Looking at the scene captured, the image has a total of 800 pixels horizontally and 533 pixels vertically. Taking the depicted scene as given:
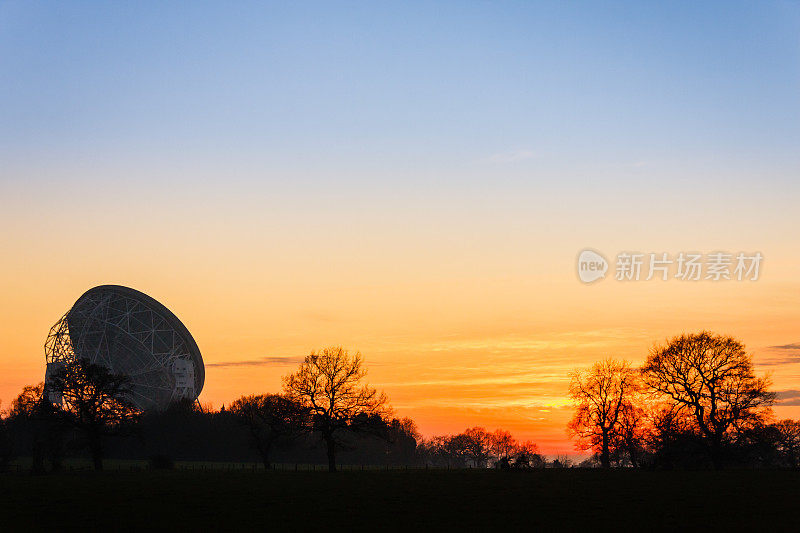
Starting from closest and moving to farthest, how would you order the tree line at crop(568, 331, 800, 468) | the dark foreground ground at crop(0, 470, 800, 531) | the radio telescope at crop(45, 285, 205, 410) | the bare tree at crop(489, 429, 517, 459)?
the dark foreground ground at crop(0, 470, 800, 531)
the tree line at crop(568, 331, 800, 468)
the radio telescope at crop(45, 285, 205, 410)
the bare tree at crop(489, 429, 517, 459)

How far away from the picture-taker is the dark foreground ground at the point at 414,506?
1136 inches

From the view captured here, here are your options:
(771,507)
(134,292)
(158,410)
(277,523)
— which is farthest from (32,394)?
(771,507)

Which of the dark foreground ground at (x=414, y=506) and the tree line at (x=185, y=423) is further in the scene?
the tree line at (x=185, y=423)

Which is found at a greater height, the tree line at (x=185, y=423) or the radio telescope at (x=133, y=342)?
the radio telescope at (x=133, y=342)

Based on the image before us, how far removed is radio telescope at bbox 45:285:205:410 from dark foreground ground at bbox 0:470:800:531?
51.0 m

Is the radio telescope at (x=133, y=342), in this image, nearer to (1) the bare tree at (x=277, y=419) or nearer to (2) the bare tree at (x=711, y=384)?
(1) the bare tree at (x=277, y=419)

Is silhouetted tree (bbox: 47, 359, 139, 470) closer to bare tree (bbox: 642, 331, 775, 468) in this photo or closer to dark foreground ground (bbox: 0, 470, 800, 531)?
dark foreground ground (bbox: 0, 470, 800, 531)

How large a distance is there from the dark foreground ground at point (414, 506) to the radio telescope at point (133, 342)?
51.0m

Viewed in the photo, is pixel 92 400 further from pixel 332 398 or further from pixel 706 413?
pixel 706 413

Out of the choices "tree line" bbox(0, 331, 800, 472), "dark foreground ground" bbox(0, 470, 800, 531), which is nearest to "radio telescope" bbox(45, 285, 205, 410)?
"tree line" bbox(0, 331, 800, 472)

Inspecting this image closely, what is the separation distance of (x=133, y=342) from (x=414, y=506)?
77145mm

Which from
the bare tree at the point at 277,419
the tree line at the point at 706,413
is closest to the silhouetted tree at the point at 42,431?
the bare tree at the point at 277,419

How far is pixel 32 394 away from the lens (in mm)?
131625

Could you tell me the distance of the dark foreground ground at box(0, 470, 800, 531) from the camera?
2886cm
